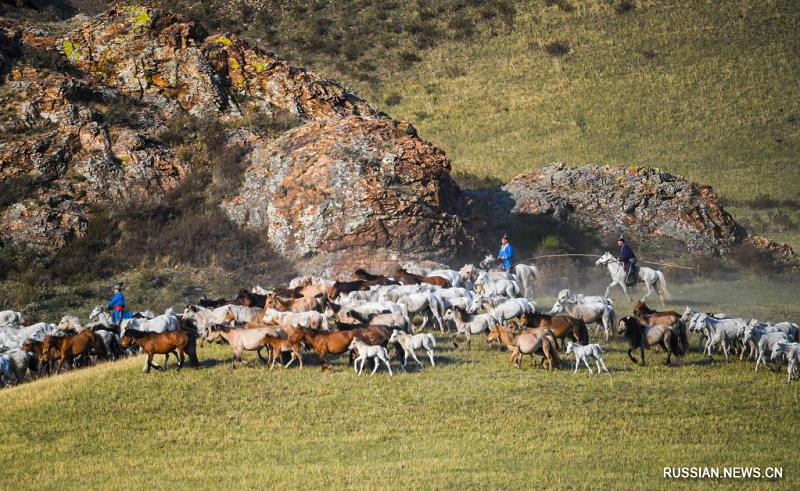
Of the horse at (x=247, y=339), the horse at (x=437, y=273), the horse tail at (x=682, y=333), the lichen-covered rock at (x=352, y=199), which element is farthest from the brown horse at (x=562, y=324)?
the lichen-covered rock at (x=352, y=199)

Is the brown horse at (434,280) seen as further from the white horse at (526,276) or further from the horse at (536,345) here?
the horse at (536,345)

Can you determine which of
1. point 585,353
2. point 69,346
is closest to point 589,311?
point 585,353

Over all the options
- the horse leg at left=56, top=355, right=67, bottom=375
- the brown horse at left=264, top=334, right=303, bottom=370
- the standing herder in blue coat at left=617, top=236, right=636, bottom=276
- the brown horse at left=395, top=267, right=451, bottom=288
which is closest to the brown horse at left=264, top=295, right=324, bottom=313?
the brown horse at left=264, top=334, right=303, bottom=370

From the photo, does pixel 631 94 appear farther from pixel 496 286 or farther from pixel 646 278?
pixel 496 286

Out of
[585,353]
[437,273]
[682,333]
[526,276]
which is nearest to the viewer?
[585,353]

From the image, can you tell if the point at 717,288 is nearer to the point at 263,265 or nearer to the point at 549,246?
the point at 549,246

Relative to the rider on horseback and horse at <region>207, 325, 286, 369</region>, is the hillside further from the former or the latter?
horse at <region>207, 325, 286, 369</region>

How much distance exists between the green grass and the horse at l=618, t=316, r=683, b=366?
50cm

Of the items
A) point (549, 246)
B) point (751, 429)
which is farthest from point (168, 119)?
point (751, 429)

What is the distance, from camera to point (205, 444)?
1406cm

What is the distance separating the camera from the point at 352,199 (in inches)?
1294

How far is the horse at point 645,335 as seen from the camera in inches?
735

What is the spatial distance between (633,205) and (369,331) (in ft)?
85.0

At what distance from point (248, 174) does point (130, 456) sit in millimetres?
23708
